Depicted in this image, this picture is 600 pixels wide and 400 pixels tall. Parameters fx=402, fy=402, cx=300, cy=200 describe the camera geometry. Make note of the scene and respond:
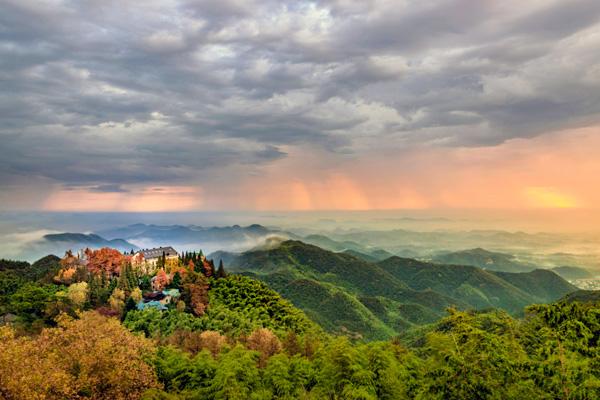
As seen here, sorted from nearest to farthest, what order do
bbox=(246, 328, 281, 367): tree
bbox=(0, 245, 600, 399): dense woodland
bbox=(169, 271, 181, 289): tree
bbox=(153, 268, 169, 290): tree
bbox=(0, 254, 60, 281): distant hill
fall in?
bbox=(0, 245, 600, 399): dense woodland
bbox=(246, 328, 281, 367): tree
bbox=(153, 268, 169, 290): tree
bbox=(169, 271, 181, 289): tree
bbox=(0, 254, 60, 281): distant hill

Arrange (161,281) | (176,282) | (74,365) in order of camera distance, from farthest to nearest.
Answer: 1. (176,282)
2. (161,281)
3. (74,365)

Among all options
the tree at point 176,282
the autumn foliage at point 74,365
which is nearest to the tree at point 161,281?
the tree at point 176,282

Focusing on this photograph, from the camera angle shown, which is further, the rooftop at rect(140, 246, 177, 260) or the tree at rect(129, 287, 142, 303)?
the rooftop at rect(140, 246, 177, 260)

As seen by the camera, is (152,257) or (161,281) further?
(152,257)

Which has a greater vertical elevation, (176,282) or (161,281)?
(161,281)

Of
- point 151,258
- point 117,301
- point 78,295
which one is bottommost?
point 117,301

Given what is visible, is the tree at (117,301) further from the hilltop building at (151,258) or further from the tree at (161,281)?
the hilltop building at (151,258)

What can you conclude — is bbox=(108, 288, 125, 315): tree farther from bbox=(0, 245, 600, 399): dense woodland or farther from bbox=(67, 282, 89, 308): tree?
bbox=(0, 245, 600, 399): dense woodland

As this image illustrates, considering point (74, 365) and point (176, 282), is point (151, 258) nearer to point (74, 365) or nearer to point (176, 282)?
point (176, 282)

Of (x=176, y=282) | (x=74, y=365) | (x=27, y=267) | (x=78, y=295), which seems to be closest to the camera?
(x=74, y=365)

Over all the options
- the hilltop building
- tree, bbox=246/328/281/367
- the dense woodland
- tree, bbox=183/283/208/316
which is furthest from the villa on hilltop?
tree, bbox=246/328/281/367

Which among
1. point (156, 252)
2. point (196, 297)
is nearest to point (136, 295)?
point (196, 297)

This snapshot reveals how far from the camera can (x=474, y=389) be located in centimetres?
2522

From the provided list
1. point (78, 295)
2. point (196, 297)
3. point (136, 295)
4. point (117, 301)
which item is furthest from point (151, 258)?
point (117, 301)
